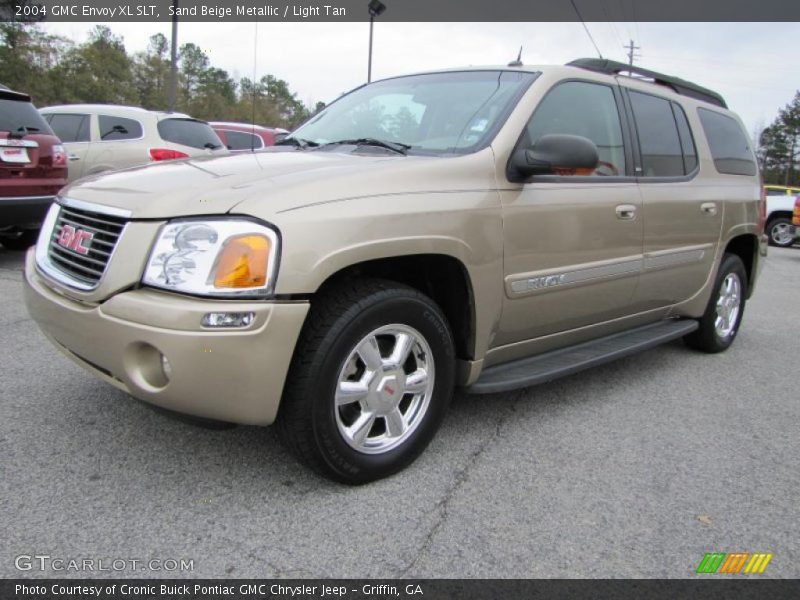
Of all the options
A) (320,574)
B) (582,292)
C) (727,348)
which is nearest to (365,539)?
(320,574)

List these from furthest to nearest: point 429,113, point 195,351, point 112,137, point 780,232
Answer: point 780,232 → point 112,137 → point 429,113 → point 195,351

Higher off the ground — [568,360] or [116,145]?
[116,145]

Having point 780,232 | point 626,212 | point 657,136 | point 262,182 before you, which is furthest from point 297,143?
point 780,232

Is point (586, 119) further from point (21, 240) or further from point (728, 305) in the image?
point (21, 240)

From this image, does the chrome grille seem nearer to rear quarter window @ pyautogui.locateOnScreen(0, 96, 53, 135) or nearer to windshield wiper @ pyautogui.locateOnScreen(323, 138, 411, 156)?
windshield wiper @ pyautogui.locateOnScreen(323, 138, 411, 156)

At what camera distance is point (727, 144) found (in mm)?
4594

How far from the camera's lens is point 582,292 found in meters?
3.17

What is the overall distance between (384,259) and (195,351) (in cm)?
80

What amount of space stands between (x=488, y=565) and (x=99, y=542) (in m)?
1.23

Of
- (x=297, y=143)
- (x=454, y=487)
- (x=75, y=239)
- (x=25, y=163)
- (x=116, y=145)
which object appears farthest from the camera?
(x=116, y=145)

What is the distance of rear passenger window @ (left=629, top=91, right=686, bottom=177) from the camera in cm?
368

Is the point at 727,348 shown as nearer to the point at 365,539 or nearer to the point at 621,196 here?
the point at 621,196

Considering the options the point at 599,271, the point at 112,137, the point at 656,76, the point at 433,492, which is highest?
the point at 656,76

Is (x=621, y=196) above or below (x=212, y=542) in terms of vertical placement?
above
